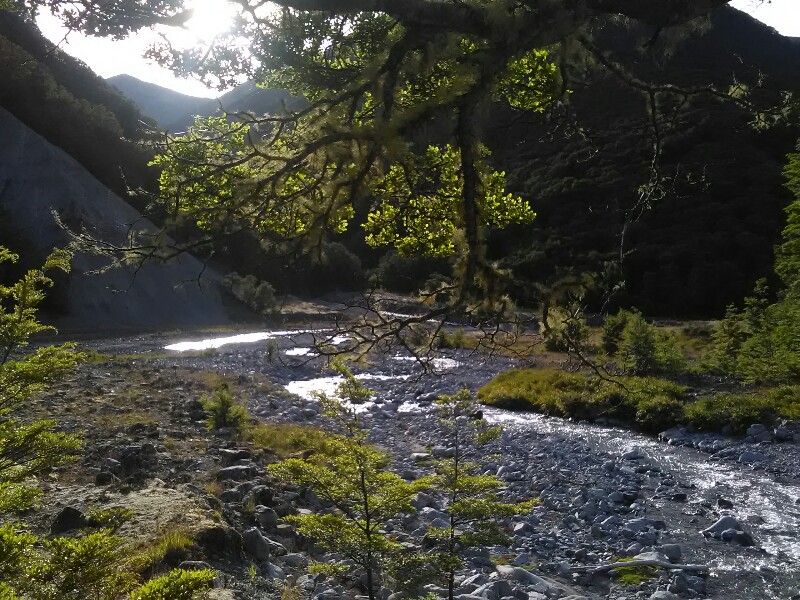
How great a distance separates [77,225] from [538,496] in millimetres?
41097

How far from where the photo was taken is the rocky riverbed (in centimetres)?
702

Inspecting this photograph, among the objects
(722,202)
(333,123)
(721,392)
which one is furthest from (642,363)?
(722,202)

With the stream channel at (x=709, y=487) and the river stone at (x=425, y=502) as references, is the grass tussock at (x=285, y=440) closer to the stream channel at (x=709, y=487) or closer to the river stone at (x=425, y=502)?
the stream channel at (x=709, y=487)

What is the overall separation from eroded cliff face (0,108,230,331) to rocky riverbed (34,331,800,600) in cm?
2761

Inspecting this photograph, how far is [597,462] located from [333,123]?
11674 mm

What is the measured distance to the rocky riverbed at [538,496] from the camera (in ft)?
23.0

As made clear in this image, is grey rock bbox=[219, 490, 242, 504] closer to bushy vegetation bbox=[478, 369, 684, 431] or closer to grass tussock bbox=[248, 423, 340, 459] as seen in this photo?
grass tussock bbox=[248, 423, 340, 459]

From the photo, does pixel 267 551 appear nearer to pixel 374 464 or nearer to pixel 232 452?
pixel 374 464

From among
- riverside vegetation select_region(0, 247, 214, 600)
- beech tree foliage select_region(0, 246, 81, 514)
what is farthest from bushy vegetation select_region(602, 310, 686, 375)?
beech tree foliage select_region(0, 246, 81, 514)

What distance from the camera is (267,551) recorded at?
6.68 metres

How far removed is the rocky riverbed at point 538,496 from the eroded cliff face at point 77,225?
2761 centimetres

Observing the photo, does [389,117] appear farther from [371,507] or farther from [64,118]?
[64,118]

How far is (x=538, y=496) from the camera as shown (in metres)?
11.0

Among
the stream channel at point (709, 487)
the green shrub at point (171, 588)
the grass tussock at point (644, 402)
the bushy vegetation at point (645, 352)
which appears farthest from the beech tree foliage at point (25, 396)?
the bushy vegetation at point (645, 352)
